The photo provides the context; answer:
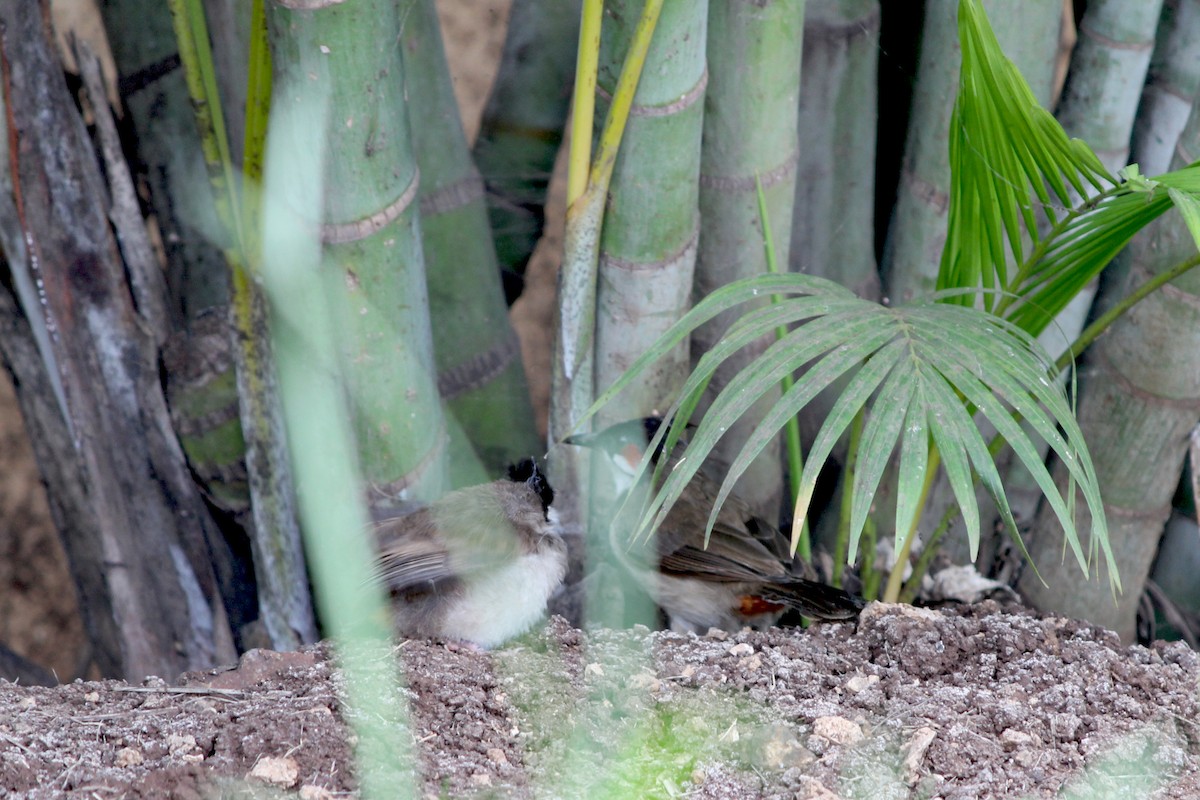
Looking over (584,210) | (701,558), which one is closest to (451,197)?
(584,210)

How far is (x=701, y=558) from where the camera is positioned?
10.2 ft

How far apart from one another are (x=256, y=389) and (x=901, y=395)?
1559 millimetres

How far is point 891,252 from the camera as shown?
11.0ft

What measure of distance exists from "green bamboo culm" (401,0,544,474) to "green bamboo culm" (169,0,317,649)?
500 millimetres

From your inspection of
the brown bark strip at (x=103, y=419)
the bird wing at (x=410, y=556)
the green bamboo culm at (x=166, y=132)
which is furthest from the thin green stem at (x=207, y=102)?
the bird wing at (x=410, y=556)

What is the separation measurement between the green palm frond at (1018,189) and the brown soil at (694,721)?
71 centimetres

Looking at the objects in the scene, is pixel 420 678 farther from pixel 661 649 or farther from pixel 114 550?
pixel 114 550

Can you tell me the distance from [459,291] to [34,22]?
1.19m

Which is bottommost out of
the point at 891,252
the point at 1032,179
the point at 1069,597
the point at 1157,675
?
the point at 1069,597

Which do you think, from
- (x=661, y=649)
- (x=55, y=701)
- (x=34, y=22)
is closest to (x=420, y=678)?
(x=661, y=649)

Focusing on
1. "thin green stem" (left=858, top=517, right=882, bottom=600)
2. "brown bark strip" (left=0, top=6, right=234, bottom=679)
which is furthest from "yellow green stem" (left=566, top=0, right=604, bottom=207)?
"brown bark strip" (left=0, top=6, right=234, bottom=679)

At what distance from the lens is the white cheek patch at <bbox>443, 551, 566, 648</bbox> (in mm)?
2496

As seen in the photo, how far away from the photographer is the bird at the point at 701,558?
298cm

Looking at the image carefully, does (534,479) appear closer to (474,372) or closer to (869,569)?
(474,372)
